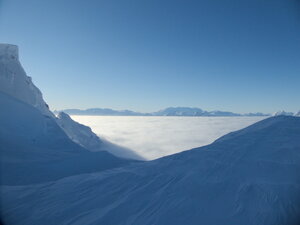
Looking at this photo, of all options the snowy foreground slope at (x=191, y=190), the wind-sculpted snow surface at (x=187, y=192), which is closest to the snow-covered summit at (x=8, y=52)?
the snowy foreground slope at (x=191, y=190)

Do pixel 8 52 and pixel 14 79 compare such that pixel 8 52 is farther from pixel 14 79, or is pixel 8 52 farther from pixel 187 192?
pixel 187 192

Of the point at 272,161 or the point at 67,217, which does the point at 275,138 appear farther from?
the point at 67,217

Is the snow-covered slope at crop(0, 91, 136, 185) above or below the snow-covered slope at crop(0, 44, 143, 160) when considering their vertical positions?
below

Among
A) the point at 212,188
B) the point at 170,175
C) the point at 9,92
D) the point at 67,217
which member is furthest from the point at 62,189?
the point at 9,92

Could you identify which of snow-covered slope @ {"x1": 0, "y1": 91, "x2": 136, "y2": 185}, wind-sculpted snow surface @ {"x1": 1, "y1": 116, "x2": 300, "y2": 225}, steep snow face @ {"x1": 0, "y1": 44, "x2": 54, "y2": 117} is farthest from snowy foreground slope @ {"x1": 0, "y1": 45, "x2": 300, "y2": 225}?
steep snow face @ {"x1": 0, "y1": 44, "x2": 54, "y2": 117}

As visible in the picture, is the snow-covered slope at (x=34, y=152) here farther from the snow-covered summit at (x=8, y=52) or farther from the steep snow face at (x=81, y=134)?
the steep snow face at (x=81, y=134)

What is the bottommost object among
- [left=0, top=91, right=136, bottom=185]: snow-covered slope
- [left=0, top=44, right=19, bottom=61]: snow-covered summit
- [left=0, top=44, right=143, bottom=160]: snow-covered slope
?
[left=0, top=91, right=136, bottom=185]: snow-covered slope

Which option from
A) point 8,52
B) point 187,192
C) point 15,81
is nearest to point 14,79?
point 15,81

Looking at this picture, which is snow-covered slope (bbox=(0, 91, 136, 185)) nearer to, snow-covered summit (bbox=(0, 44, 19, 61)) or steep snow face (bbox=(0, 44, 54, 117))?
steep snow face (bbox=(0, 44, 54, 117))
